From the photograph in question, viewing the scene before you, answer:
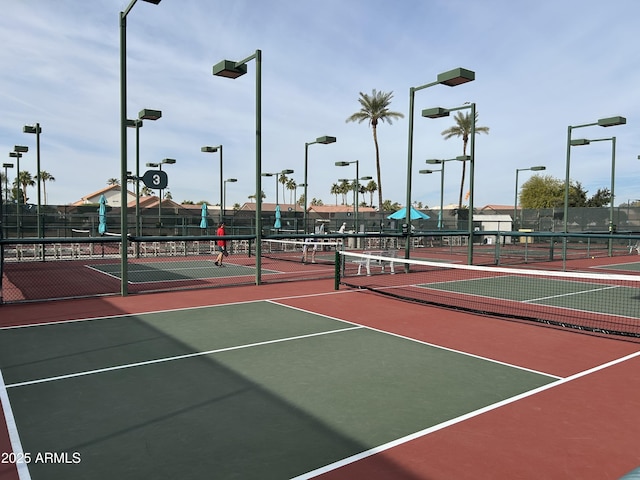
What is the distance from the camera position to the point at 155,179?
40.4 feet

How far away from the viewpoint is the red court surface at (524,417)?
356 centimetres

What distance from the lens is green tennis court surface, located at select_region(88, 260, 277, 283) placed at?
14.7m

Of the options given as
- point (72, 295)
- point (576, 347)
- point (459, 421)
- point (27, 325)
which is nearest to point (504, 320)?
point (576, 347)

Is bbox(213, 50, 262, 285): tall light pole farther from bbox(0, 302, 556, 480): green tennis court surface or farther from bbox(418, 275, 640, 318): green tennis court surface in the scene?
bbox(0, 302, 556, 480): green tennis court surface

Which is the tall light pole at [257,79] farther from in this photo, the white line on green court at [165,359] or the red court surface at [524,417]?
the white line on green court at [165,359]

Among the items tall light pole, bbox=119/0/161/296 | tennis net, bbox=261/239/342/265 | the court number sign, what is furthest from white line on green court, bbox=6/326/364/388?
tennis net, bbox=261/239/342/265

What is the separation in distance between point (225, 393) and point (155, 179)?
8.54 m

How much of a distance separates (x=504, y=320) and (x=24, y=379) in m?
7.39

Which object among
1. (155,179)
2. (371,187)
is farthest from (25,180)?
(155,179)

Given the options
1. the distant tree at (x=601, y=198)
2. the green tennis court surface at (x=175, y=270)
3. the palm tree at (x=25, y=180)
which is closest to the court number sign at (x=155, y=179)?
the green tennis court surface at (x=175, y=270)

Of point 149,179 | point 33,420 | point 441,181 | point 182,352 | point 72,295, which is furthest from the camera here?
point 441,181

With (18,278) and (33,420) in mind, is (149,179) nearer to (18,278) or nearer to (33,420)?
(18,278)

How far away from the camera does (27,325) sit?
317 inches

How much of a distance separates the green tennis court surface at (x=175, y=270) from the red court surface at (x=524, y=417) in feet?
17.9
